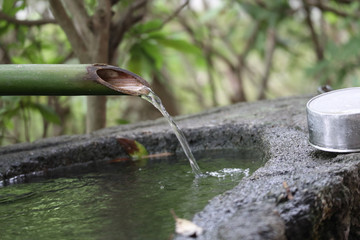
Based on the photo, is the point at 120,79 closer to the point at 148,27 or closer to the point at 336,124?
the point at 336,124

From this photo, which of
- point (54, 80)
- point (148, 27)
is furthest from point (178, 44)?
point (54, 80)

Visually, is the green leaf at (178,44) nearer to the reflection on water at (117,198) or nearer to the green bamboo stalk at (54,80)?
the reflection on water at (117,198)

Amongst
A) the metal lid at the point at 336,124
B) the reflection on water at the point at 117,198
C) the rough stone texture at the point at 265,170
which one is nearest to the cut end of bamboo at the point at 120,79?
the reflection on water at the point at 117,198

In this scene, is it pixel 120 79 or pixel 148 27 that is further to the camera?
pixel 148 27

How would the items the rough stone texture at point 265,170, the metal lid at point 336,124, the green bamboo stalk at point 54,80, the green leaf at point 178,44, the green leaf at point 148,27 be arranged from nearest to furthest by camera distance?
1. the rough stone texture at point 265,170
2. the metal lid at point 336,124
3. the green bamboo stalk at point 54,80
4. the green leaf at point 148,27
5. the green leaf at point 178,44

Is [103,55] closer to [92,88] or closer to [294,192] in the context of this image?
[92,88]
